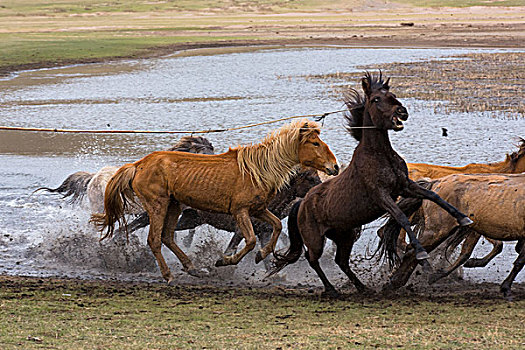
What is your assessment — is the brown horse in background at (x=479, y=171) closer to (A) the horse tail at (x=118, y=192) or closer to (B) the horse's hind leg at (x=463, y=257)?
(B) the horse's hind leg at (x=463, y=257)

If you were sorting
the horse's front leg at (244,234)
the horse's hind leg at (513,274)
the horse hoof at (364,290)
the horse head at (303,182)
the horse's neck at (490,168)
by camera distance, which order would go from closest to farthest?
the horse's hind leg at (513,274), the horse hoof at (364,290), the horse's front leg at (244,234), the horse's neck at (490,168), the horse head at (303,182)

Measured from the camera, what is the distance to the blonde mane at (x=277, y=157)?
792 centimetres

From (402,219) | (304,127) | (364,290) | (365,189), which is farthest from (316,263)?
(304,127)

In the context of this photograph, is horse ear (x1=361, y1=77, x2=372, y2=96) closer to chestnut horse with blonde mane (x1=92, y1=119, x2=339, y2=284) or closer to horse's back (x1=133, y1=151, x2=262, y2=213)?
chestnut horse with blonde mane (x1=92, y1=119, x2=339, y2=284)

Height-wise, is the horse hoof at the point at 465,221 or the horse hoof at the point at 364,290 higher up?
the horse hoof at the point at 465,221

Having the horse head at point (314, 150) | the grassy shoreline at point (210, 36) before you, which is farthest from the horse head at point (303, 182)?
the grassy shoreline at point (210, 36)

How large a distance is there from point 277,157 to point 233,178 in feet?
1.74

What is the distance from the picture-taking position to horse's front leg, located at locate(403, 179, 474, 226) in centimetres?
656

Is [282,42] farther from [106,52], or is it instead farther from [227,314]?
[227,314]

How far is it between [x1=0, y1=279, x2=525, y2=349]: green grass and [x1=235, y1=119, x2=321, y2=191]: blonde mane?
1.21 m

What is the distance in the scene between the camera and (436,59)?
34375mm

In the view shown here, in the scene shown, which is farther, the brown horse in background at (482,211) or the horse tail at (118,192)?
the horse tail at (118,192)

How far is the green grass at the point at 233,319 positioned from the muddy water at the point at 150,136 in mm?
1374

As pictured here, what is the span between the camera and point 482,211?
23.1 ft
